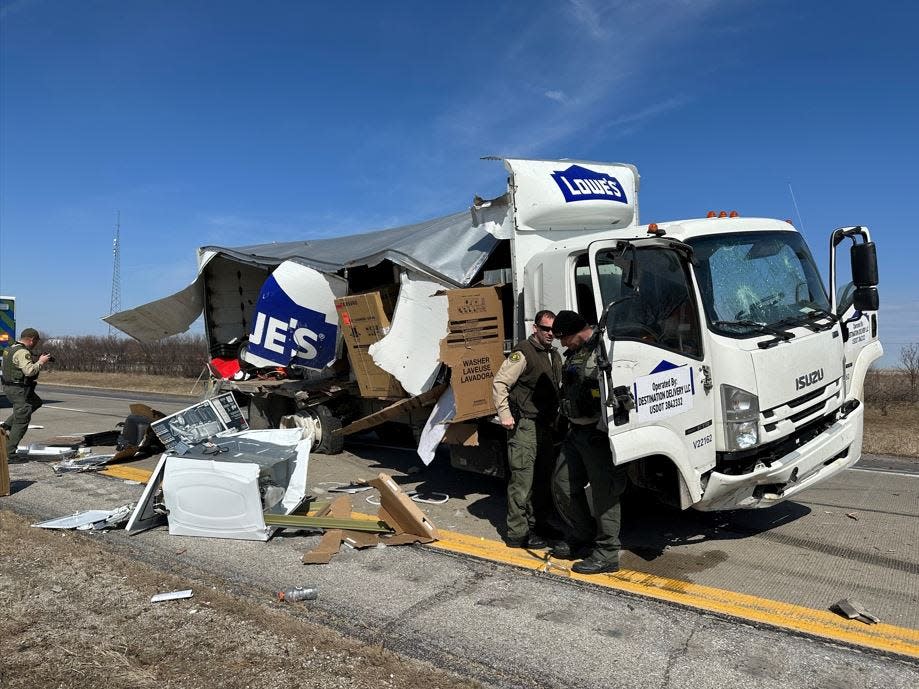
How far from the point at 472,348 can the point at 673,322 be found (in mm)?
1850

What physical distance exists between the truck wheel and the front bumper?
17.8 feet

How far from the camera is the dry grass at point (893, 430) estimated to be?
28.7 feet

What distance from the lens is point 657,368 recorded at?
13.9 feet

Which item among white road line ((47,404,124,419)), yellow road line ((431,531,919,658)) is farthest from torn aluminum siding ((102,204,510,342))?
white road line ((47,404,124,419))

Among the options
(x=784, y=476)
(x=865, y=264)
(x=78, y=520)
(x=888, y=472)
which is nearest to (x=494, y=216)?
(x=865, y=264)

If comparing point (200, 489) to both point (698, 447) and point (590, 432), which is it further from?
point (698, 447)

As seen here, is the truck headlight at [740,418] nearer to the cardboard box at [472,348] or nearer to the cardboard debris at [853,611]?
the cardboard debris at [853,611]

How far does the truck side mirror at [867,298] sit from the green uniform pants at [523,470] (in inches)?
104

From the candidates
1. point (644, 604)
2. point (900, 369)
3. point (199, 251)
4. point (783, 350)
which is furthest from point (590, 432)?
point (900, 369)

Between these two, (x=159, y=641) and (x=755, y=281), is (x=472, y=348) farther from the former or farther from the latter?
(x=159, y=641)

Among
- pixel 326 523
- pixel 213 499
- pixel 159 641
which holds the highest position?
pixel 213 499

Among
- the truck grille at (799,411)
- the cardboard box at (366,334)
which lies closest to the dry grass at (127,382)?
the cardboard box at (366,334)

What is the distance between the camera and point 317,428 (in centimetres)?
886

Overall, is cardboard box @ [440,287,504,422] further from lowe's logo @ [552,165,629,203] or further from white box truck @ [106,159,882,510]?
lowe's logo @ [552,165,629,203]
